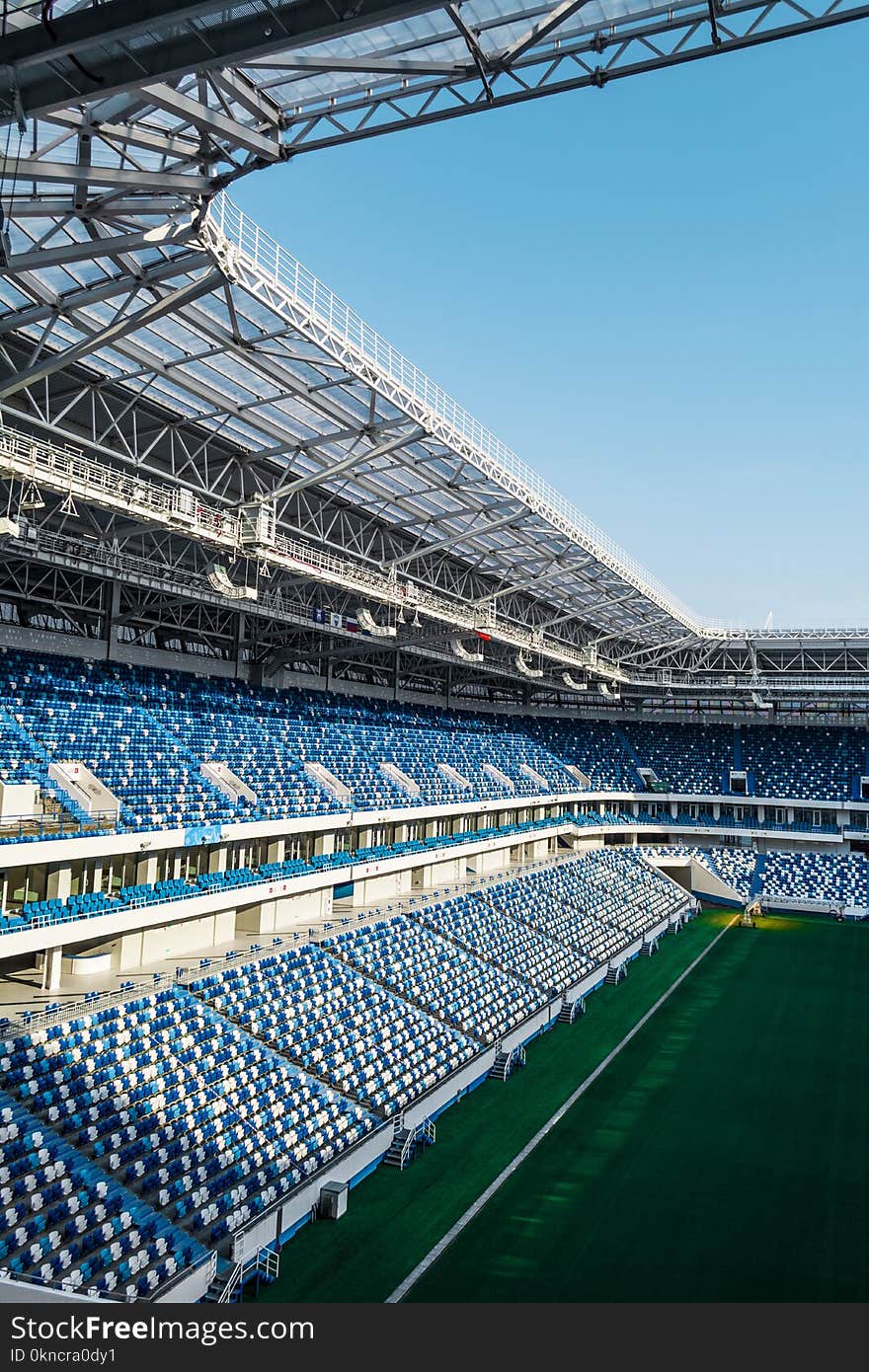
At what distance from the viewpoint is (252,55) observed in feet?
26.5

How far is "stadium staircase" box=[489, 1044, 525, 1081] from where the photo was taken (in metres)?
25.0

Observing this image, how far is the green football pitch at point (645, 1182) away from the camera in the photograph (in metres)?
15.4

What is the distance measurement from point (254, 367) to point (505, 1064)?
63.8 ft

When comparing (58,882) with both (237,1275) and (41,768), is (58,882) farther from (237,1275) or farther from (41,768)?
(237,1275)

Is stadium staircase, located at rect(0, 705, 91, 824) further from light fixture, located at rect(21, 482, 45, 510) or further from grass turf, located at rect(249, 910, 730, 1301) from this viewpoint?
grass turf, located at rect(249, 910, 730, 1301)

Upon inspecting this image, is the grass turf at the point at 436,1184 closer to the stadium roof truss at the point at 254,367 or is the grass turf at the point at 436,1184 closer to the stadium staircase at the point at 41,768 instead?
the stadium staircase at the point at 41,768

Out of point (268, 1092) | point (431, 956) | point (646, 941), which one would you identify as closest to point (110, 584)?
point (431, 956)

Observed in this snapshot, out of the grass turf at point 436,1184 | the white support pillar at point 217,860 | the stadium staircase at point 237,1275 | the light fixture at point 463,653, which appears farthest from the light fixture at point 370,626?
the stadium staircase at point 237,1275

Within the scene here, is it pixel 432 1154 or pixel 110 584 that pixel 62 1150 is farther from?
pixel 110 584

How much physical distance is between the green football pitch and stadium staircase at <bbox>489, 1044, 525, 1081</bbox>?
1.17 feet

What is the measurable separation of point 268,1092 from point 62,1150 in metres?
4.86

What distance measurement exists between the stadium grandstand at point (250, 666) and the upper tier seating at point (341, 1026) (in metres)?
0.11

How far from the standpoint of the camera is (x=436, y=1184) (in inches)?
736

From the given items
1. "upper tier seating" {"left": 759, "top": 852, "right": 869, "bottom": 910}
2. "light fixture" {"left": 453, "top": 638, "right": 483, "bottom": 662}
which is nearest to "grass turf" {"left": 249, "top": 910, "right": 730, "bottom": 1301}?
"light fixture" {"left": 453, "top": 638, "right": 483, "bottom": 662}
